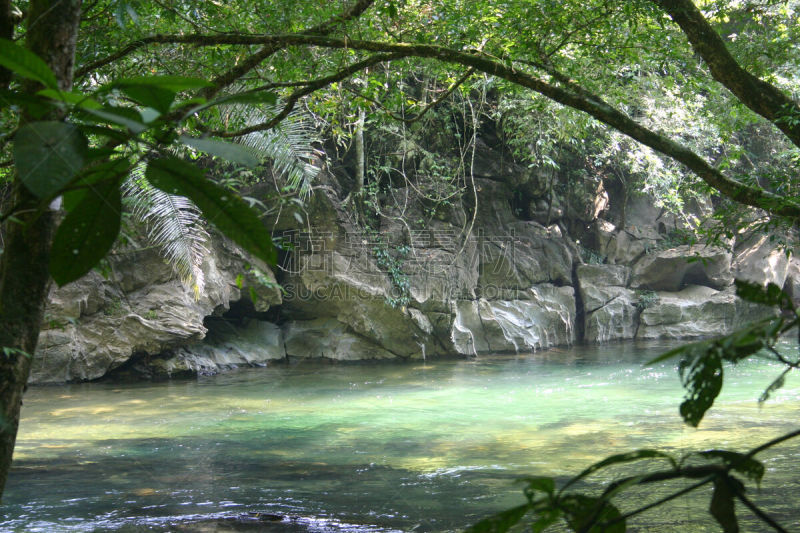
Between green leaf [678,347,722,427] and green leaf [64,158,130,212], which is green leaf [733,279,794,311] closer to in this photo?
green leaf [678,347,722,427]

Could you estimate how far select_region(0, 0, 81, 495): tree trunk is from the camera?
1.12m

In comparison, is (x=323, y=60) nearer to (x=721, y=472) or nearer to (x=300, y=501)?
(x=300, y=501)

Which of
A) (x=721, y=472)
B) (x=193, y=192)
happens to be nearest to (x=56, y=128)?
(x=193, y=192)

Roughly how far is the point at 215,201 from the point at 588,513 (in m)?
0.46

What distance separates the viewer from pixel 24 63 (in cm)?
64

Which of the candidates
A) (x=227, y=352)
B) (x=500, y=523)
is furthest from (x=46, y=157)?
(x=227, y=352)

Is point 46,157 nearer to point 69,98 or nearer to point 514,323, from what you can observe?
point 69,98

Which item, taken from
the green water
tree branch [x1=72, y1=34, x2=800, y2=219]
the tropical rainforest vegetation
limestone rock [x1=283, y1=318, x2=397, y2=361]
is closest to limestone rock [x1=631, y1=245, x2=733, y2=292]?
the tropical rainforest vegetation

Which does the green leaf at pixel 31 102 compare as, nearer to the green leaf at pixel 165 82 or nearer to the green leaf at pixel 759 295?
the green leaf at pixel 165 82

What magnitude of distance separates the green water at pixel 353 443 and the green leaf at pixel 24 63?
2409mm

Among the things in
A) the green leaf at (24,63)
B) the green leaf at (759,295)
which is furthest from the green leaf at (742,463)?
the green leaf at (24,63)

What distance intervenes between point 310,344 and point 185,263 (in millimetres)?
4364

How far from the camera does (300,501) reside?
4703 millimetres

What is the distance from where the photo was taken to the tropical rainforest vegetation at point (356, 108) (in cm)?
61
